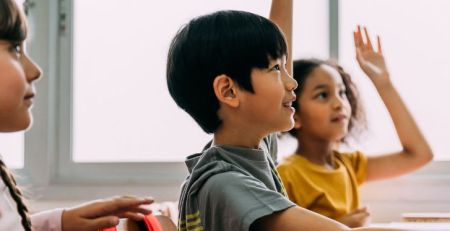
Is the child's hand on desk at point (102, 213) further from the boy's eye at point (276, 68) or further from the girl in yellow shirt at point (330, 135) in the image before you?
the girl in yellow shirt at point (330, 135)

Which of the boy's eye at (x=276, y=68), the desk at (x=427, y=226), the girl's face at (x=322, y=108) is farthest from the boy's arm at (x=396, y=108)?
the boy's eye at (x=276, y=68)

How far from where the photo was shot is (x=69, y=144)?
260 cm

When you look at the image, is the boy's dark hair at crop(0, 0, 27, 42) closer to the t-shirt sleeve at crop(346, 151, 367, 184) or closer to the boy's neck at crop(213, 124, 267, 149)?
the boy's neck at crop(213, 124, 267, 149)

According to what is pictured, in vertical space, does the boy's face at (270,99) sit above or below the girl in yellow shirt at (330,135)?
above

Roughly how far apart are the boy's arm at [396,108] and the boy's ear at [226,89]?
0.99 metres

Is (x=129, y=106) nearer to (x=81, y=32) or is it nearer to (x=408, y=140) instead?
(x=81, y=32)

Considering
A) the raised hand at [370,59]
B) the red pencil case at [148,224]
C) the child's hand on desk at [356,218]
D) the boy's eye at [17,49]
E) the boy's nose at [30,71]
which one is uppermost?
the boy's eye at [17,49]

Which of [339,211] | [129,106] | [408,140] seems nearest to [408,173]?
[408,140]

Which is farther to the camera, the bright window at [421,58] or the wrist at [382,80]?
the bright window at [421,58]

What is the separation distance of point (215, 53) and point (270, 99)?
117 mm

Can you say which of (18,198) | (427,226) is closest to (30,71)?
(18,198)

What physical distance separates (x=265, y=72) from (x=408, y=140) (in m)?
1.07

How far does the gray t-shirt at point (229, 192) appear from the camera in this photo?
109 centimetres

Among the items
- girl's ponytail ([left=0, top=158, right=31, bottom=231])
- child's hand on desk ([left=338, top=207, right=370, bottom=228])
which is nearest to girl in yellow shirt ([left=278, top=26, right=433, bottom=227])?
child's hand on desk ([left=338, top=207, right=370, bottom=228])
